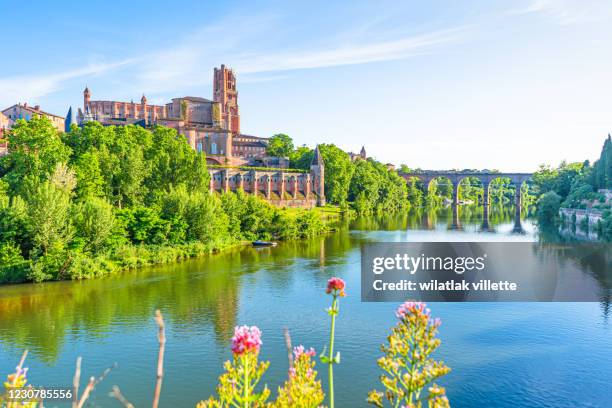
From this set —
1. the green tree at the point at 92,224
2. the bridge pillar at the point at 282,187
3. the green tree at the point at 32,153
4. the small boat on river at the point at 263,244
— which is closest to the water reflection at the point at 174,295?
the small boat on river at the point at 263,244

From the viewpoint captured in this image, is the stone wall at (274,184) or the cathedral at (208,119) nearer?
the stone wall at (274,184)

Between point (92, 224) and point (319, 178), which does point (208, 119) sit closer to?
point (319, 178)

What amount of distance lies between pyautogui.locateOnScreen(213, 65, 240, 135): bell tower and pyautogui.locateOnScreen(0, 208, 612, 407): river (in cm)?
7609

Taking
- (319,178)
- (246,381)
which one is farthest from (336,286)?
(319,178)

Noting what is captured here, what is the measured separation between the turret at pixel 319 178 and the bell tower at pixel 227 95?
92.5 ft

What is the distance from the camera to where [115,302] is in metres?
23.9

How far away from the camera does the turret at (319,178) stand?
7938 cm

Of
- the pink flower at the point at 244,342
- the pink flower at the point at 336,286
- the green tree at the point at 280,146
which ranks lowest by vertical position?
the pink flower at the point at 244,342

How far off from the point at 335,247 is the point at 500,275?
603 inches

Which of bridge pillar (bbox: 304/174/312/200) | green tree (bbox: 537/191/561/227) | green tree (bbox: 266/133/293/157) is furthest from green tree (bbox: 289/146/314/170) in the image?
green tree (bbox: 537/191/561/227)

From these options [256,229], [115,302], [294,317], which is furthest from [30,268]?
[256,229]

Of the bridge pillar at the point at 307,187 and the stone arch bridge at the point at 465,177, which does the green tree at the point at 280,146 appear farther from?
the stone arch bridge at the point at 465,177

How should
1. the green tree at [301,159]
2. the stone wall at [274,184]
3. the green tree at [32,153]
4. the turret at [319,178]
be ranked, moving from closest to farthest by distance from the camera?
the green tree at [32,153] → the stone wall at [274,184] → the turret at [319,178] → the green tree at [301,159]
